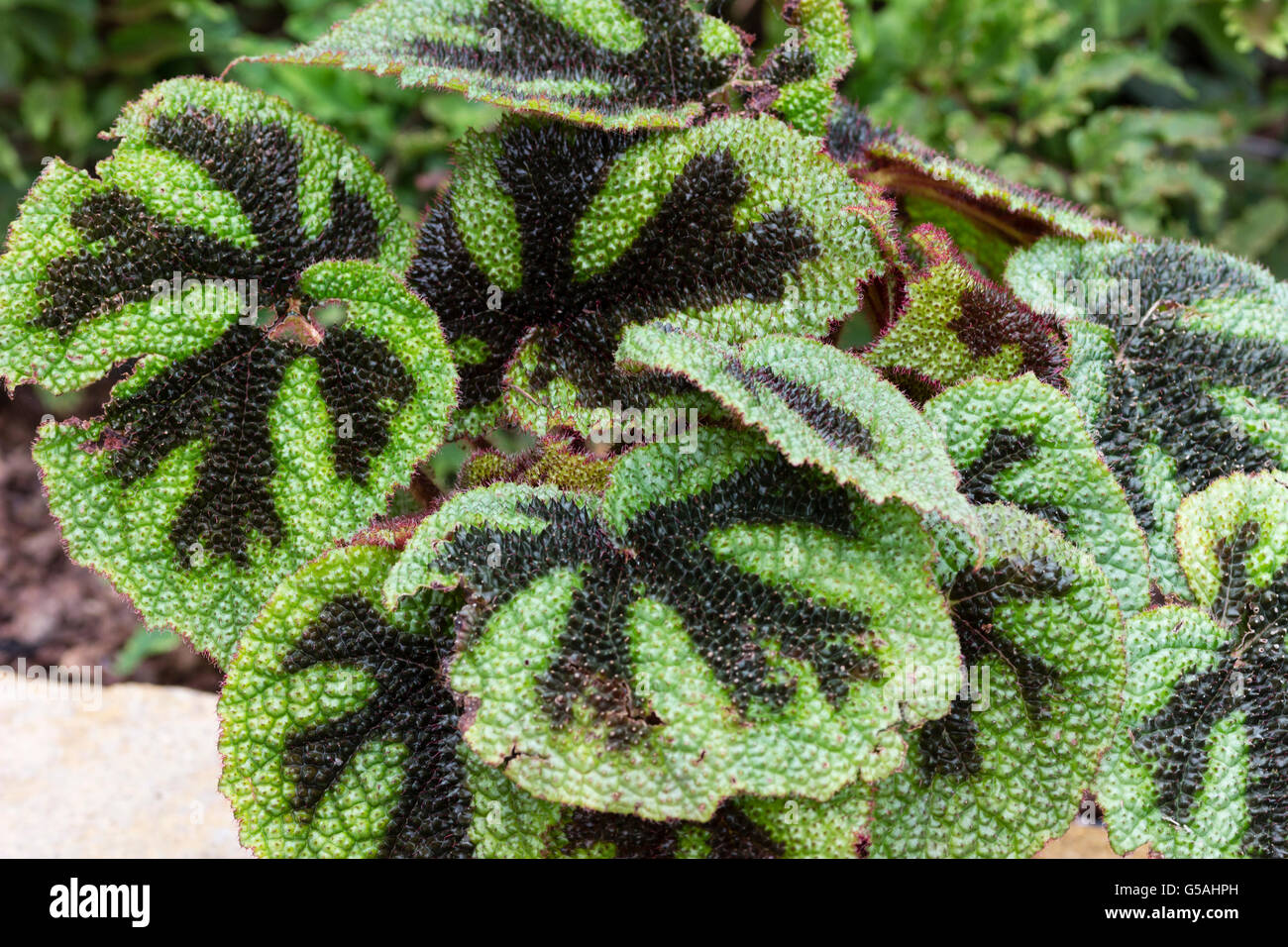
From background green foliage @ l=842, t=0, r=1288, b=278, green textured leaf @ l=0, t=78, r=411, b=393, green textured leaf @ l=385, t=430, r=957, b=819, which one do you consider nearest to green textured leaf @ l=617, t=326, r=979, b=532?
green textured leaf @ l=385, t=430, r=957, b=819

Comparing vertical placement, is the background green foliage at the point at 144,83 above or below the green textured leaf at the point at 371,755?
above

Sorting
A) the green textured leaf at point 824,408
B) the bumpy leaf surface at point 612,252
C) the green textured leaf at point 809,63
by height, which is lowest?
the green textured leaf at point 824,408

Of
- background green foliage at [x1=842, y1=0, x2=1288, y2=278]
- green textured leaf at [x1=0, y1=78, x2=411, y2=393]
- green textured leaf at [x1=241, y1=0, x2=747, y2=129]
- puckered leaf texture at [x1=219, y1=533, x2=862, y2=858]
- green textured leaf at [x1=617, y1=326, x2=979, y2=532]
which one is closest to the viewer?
green textured leaf at [x1=617, y1=326, x2=979, y2=532]

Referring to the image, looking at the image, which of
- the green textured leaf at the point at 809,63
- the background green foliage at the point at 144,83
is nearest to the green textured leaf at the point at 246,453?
the green textured leaf at the point at 809,63

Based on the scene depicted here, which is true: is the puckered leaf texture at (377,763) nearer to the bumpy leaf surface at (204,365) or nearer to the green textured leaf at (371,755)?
the green textured leaf at (371,755)

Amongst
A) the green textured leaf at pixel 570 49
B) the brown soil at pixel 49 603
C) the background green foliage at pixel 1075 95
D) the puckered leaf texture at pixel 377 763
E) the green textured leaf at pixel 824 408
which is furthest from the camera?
the background green foliage at pixel 1075 95

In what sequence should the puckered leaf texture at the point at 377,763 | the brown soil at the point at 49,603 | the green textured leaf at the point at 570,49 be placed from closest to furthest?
the puckered leaf texture at the point at 377,763 → the green textured leaf at the point at 570,49 → the brown soil at the point at 49,603

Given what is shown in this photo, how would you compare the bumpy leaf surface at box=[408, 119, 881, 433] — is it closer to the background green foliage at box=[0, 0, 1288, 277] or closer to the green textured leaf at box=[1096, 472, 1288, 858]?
the green textured leaf at box=[1096, 472, 1288, 858]

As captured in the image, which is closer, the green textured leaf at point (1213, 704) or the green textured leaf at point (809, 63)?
the green textured leaf at point (1213, 704)
